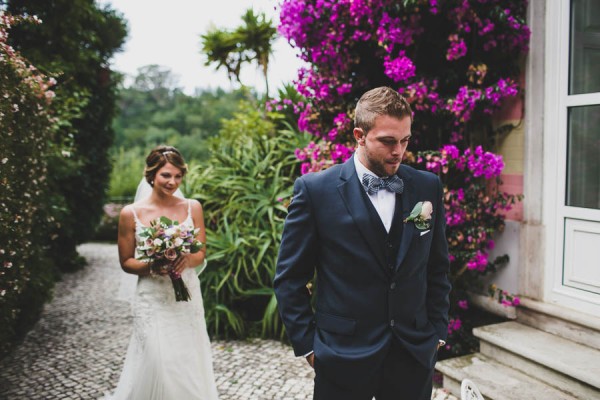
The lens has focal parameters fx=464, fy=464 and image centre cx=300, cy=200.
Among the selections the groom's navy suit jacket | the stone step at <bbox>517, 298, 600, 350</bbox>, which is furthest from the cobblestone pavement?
the groom's navy suit jacket

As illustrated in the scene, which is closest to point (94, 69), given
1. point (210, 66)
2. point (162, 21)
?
point (210, 66)

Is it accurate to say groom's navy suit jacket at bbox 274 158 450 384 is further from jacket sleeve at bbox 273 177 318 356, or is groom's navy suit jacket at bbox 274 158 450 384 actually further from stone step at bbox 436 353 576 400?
stone step at bbox 436 353 576 400

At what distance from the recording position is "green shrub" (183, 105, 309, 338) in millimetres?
5293

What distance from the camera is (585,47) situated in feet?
12.3

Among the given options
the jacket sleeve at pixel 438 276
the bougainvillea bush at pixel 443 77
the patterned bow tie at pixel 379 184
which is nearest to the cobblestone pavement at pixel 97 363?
the bougainvillea bush at pixel 443 77

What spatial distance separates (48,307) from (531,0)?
708 cm

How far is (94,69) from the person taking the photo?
9062 mm

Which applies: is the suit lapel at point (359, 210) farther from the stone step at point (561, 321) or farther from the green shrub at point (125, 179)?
the green shrub at point (125, 179)

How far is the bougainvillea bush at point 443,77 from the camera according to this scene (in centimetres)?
409

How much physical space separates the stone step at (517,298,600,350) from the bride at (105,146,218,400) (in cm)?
274

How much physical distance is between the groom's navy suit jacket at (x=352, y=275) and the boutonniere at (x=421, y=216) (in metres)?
0.03

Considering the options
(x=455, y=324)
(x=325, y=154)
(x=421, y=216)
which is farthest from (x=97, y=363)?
(x=421, y=216)

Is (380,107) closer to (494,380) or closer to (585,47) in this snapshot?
(494,380)

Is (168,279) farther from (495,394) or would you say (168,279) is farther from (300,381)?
(495,394)
